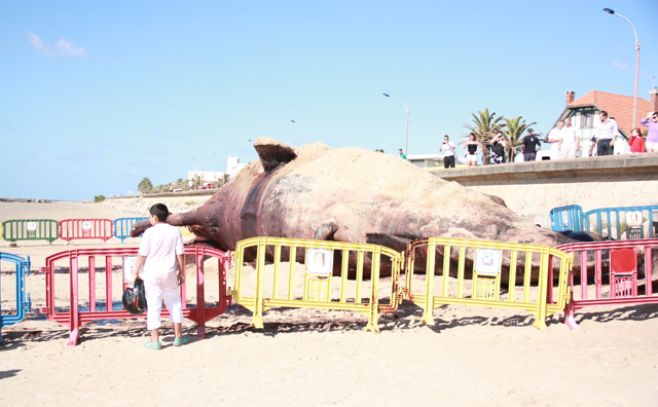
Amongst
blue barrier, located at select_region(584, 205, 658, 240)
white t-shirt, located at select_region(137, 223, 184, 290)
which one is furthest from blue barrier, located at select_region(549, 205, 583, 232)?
white t-shirt, located at select_region(137, 223, 184, 290)

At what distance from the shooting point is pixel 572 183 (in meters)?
13.8

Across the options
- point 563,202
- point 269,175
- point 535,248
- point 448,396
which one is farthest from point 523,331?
point 563,202

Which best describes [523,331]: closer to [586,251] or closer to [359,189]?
[586,251]

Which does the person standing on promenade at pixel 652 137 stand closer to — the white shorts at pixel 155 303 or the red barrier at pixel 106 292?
the red barrier at pixel 106 292

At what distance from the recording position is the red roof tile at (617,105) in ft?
139

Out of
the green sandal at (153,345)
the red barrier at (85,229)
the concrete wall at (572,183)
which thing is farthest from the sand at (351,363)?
the red barrier at (85,229)

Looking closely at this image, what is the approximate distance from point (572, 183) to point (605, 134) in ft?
7.22

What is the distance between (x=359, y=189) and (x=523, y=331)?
150 inches

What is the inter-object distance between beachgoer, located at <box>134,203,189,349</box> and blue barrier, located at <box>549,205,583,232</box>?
799 cm

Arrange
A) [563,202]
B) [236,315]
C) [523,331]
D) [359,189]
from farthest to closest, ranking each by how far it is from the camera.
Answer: [563,202]
[359,189]
[236,315]
[523,331]

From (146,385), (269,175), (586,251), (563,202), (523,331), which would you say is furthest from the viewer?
(563,202)

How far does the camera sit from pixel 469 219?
8.38 m

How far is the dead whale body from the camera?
844 centimetres

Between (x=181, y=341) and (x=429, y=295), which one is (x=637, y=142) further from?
(x=181, y=341)
